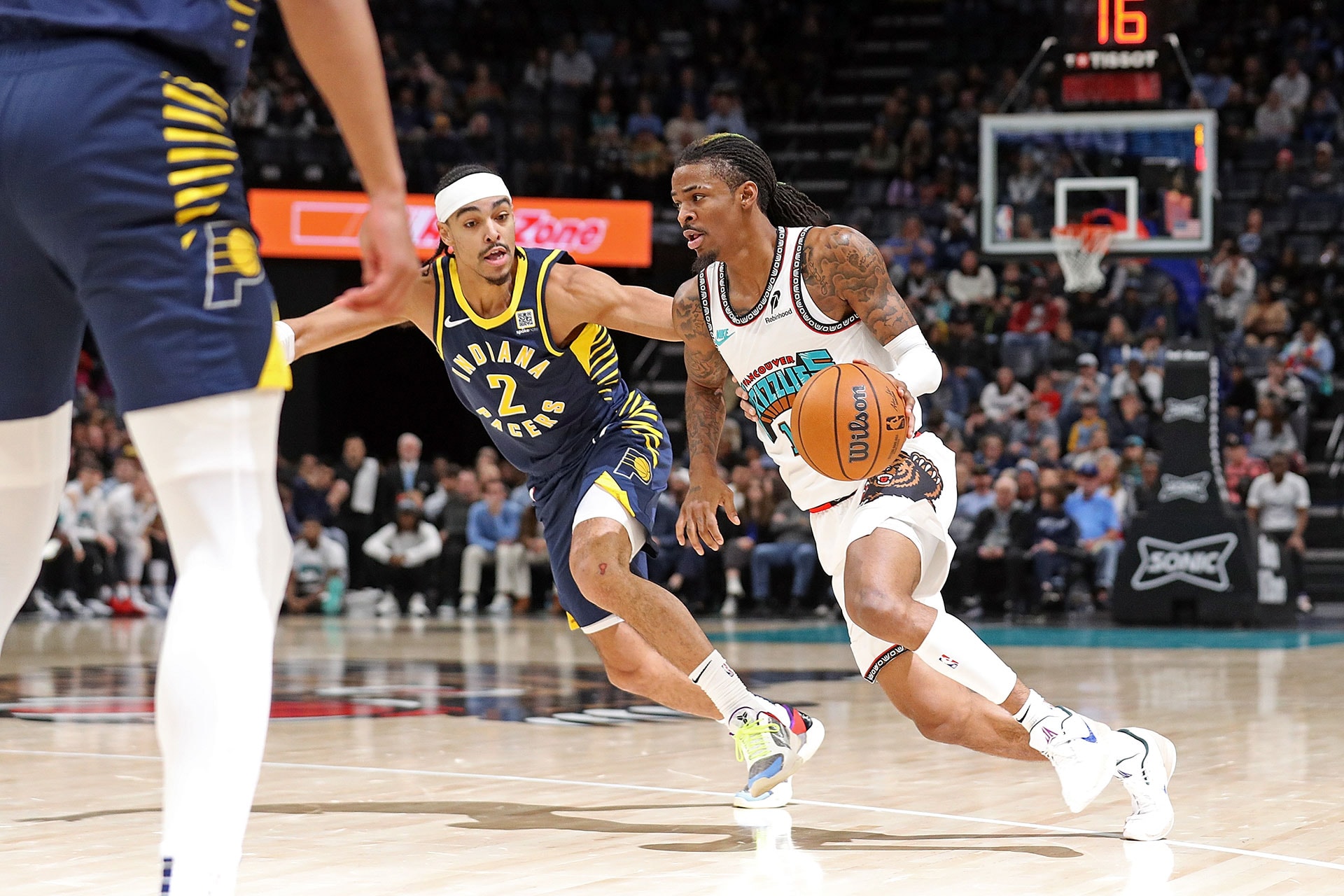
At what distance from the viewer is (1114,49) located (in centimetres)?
1248

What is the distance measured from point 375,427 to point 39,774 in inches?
589

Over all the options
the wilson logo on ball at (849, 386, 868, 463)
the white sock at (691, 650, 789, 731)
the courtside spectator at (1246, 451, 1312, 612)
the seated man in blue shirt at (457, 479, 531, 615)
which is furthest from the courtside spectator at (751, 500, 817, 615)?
the wilson logo on ball at (849, 386, 868, 463)

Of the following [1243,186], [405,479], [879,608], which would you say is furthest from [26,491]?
[1243,186]

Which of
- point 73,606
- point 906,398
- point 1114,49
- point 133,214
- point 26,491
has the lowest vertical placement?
point 73,606

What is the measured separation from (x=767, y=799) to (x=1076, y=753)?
96 cm

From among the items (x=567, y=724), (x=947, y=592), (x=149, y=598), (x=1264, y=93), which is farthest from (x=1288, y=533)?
(x=149, y=598)

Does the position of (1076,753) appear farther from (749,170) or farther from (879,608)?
(749,170)

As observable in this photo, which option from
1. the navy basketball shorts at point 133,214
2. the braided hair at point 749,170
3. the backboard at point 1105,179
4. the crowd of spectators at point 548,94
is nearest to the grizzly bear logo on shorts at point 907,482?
the braided hair at point 749,170

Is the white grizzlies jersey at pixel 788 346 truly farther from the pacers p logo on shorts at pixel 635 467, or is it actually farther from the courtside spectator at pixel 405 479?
the courtside spectator at pixel 405 479

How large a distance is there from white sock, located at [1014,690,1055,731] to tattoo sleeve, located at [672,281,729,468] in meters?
1.23

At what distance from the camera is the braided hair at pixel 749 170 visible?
16.1 feet

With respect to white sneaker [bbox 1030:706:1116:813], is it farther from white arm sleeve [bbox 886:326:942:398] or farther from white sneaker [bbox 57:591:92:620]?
white sneaker [bbox 57:591:92:620]

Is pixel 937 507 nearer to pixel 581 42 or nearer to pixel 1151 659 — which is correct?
pixel 1151 659

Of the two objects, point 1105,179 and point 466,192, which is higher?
point 1105,179
